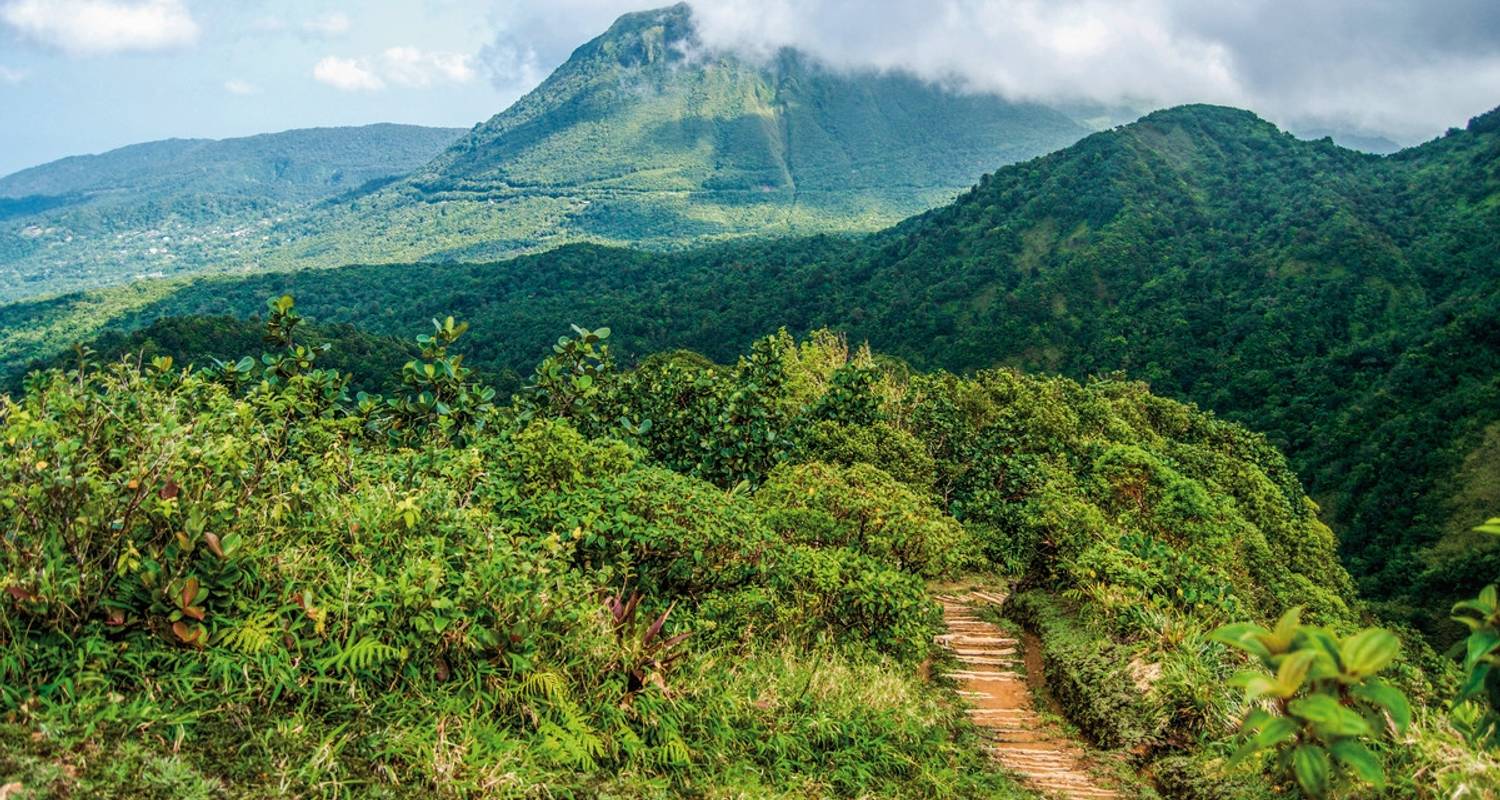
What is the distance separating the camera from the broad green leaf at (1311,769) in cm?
222

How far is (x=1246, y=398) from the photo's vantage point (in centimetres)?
4441

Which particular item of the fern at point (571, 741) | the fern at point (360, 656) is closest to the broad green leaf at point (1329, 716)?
the fern at point (571, 741)

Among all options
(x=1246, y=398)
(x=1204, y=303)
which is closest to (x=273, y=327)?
(x=1246, y=398)

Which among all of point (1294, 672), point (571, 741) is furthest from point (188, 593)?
point (1294, 672)

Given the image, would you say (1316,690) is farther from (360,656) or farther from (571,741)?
(360,656)

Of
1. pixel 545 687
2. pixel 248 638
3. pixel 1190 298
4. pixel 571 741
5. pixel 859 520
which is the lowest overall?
pixel 1190 298

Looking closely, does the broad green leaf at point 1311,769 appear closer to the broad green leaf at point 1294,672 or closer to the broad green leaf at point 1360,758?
the broad green leaf at point 1360,758

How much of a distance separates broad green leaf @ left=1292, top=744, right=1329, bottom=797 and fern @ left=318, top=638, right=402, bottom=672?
10.6 feet

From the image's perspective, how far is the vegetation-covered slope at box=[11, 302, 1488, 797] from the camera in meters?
3.17

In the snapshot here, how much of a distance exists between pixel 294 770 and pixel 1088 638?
228 inches

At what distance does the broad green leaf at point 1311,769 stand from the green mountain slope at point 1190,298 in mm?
28402

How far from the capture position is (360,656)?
353 cm

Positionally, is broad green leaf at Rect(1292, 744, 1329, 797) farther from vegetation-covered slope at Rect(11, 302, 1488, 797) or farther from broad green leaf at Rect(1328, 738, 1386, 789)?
vegetation-covered slope at Rect(11, 302, 1488, 797)

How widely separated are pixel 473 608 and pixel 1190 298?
6300cm
